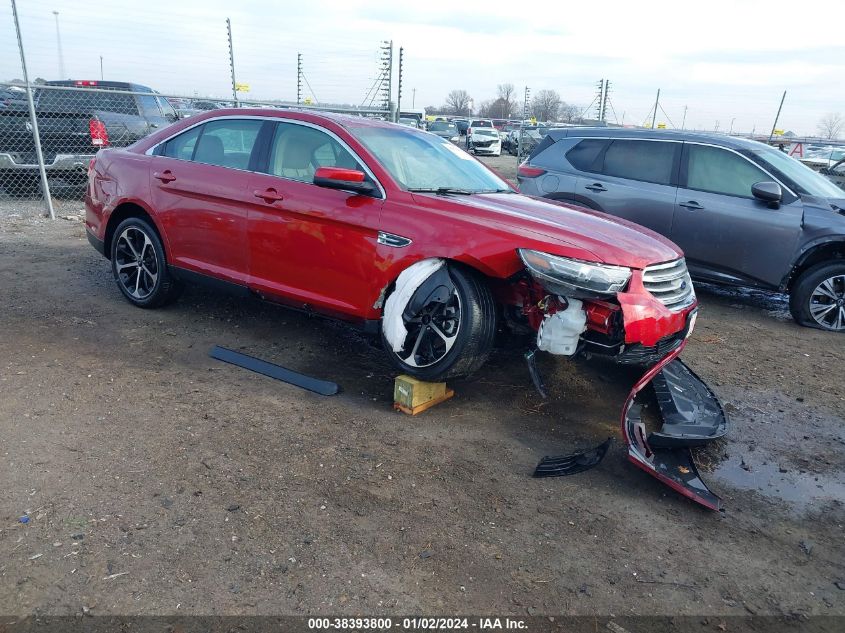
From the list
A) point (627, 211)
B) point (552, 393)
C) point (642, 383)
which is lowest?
point (552, 393)

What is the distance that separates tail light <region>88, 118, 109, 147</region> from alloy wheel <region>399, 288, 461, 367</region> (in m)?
8.27

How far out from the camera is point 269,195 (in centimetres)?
438

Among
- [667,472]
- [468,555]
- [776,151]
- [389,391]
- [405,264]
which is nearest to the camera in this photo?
[468,555]

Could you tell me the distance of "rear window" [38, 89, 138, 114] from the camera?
952cm

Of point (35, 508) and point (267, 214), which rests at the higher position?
point (267, 214)

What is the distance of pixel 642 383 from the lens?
3.57 metres

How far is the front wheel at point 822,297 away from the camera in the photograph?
609cm

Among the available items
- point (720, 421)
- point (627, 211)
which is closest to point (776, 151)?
point (627, 211)

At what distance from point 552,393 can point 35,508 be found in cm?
306

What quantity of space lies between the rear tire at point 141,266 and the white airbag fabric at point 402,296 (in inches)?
90.7

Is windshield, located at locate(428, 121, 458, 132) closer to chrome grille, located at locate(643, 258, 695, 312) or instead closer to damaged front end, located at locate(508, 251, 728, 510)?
chrome grille, located at locate(643, 258, 695, 312)

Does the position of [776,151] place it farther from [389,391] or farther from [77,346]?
[77,346]

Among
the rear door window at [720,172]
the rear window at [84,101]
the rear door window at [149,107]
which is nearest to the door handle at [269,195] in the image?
the rear door window at [720,172]

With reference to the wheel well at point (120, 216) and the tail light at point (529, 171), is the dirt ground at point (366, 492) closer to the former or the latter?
the wheel well at point (120, 216)
